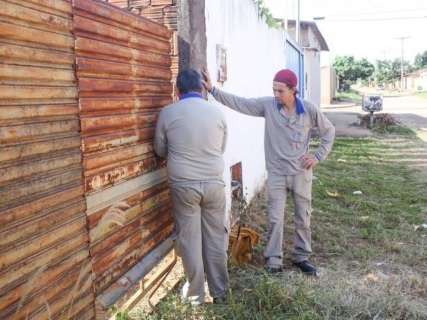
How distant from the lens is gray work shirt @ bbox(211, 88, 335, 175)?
469 cm

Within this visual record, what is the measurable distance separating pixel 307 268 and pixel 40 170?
119 inches

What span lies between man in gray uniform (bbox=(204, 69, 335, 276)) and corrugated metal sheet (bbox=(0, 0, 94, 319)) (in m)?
2.24

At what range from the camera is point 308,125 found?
4.73m

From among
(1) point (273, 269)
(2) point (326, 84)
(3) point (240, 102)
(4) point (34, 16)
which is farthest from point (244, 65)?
(2) point (326, 84)

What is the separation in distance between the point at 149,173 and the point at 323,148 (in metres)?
1.85

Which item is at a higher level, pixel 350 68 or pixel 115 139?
pixel 350 68

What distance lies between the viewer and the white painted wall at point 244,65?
5105 millimetres

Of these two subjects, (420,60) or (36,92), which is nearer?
(36,92)

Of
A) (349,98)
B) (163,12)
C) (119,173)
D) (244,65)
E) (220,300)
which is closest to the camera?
(119,173)

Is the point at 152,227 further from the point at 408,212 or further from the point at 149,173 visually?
the point at 408,212

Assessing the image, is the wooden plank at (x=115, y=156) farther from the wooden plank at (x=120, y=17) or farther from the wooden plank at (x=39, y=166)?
the wooden plank at (x=120, y=17)

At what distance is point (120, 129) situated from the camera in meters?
3.27

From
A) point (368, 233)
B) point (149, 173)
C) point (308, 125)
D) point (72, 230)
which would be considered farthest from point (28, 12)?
point (368, 233)

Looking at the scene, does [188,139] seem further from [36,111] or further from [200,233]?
[36,111]
